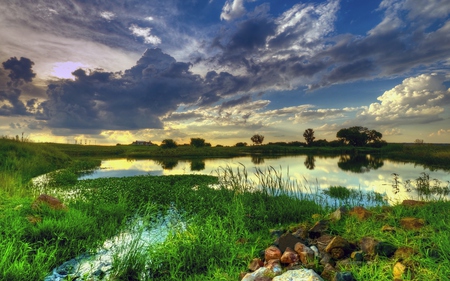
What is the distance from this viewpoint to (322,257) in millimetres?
4574

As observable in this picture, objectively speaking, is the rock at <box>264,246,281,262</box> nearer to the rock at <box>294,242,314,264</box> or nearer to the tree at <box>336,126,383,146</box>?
the rock at <box>294,242,314,264</box>

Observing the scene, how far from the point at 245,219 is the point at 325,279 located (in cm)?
371

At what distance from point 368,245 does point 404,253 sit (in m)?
0.51

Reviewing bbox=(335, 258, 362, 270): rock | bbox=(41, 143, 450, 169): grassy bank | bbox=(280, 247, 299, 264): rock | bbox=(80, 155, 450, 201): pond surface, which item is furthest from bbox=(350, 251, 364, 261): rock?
bbox=(41, 143, 450, 169): grassy bank

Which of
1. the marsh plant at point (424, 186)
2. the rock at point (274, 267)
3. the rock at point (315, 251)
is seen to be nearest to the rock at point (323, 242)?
the rock at point (315, 251)

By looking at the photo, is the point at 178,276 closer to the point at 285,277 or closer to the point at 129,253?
the point at 129,253

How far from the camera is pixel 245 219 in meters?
7.57

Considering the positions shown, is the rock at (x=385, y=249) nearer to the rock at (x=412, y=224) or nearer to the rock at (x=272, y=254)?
the rock at (x=412, y=224)

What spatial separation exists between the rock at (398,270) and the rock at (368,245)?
0.54 metres

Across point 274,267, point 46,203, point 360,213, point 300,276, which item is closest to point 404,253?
point 300,276

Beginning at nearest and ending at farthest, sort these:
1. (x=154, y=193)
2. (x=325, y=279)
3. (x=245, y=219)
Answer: (x=325, y=279) < (x=245, y=219) < (x=154, y=193)

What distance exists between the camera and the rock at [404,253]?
4.21 m

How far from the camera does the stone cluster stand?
3825 millimetres

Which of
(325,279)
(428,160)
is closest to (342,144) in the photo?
(428,160)
